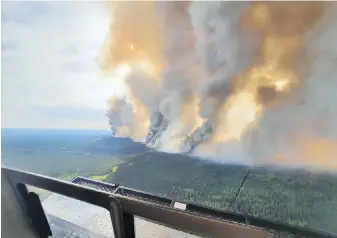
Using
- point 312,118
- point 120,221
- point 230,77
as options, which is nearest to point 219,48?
point 230,77

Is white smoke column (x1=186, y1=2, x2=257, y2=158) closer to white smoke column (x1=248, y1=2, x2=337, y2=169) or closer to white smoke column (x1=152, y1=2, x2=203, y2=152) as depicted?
white smoke column (x1=152, y1=2, x2=203, y2=152)

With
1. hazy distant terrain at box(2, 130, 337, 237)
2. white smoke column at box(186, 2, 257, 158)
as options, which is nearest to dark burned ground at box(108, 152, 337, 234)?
hazy distant terrain at box(2, 130, 337, 237)

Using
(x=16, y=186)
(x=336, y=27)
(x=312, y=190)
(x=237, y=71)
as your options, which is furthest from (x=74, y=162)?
(x=336, y=27)

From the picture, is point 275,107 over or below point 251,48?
below

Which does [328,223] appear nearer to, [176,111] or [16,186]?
[176,111]

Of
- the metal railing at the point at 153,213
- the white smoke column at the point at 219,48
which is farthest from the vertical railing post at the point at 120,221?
the white smoke column at the point at 219,48

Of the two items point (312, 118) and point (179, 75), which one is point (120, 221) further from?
point (312, 118)
